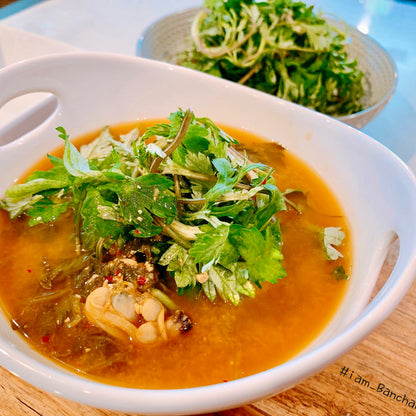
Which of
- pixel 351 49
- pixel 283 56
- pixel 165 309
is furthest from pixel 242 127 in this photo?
pixel 351 49

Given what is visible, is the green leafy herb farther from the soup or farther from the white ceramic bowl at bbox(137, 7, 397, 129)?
the white ceramic bowl at bbox(137, 7, 397, 129)

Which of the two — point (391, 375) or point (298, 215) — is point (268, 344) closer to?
point (391, 375)

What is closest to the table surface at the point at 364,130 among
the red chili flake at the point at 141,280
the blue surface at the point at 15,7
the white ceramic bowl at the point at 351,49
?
the blue surface at the point at 15,7

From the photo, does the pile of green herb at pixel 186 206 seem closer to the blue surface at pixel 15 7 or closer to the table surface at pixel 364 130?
the table surface at pixel 364 130

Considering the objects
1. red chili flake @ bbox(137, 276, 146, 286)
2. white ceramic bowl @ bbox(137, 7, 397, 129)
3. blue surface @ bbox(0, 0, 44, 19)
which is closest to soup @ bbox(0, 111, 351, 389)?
red chili flake @ bbox(137, 276, 146, 286)

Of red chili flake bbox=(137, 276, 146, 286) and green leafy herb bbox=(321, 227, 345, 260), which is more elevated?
green leafy herb bbox=(321, 227, 345, 260)

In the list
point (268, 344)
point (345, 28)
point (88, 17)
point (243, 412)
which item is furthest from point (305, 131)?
point (88, 17)
